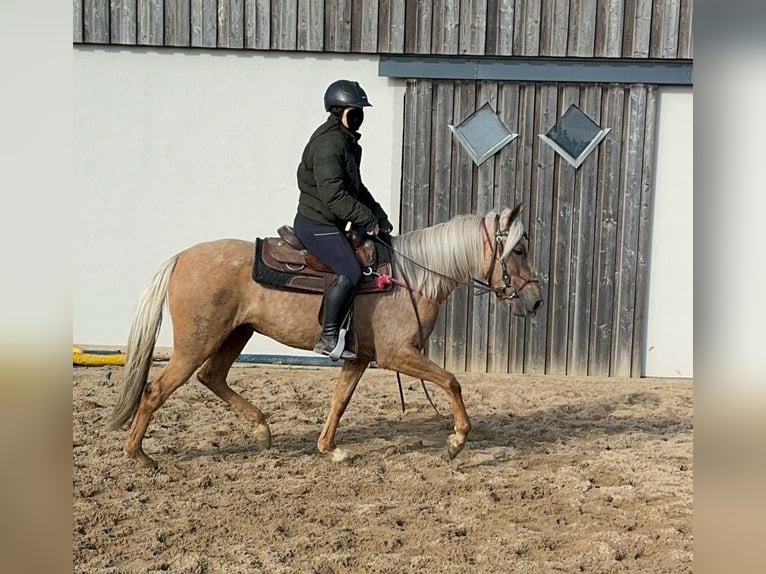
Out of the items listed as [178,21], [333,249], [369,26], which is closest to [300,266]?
[333,249]

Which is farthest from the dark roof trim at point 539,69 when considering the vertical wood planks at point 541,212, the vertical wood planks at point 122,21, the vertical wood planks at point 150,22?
the vertical wood planks at point 122,21

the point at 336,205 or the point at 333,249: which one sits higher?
the point at 336,205

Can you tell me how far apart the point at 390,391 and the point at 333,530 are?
11.9 ft

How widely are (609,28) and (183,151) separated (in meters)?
4.51

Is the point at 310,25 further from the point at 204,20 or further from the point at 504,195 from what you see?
the point at 504,195

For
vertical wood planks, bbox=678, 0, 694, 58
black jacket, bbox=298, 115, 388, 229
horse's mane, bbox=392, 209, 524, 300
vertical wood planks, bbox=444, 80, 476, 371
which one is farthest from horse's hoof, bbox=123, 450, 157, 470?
vertical wood planks, bbox=678, 0, 694, 58

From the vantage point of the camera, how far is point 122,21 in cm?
819

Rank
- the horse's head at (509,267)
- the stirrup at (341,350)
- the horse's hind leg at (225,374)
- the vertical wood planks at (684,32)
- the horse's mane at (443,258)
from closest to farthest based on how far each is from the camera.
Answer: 1. the stirrup at (341,350)
2. the horse's head at (509,267)
3. the horse's mane at (443,258)
4. the horse's hind leg at (225,374)
5. the vertical wood planks at (684,32)

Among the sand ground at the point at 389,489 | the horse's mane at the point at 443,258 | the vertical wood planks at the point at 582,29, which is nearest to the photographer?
the sand ground at the point at 389,489

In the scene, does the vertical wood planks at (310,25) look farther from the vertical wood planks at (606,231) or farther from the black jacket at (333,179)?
the black jacket at (333,179)

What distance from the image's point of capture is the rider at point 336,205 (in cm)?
479

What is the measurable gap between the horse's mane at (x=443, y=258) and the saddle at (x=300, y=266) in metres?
0.19

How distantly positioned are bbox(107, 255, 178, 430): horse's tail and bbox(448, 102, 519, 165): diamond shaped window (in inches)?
168

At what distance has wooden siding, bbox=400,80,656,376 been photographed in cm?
816
